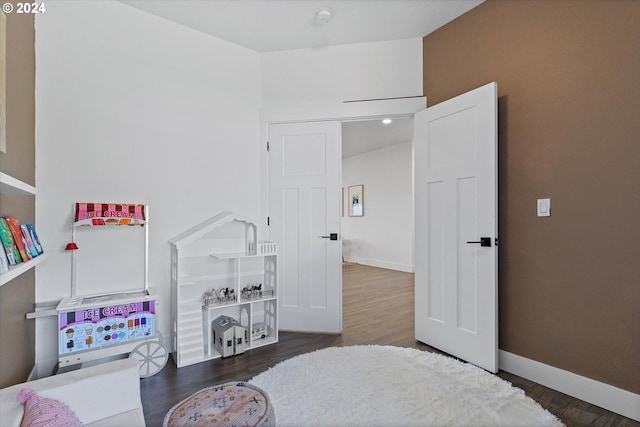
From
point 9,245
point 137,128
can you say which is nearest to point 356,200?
point 137,128

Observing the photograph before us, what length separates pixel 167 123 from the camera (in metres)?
2.72

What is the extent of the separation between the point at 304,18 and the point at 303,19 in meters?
0.02

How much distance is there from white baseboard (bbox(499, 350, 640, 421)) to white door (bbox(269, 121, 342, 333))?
146 centimetres

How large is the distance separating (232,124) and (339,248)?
1.57 meters

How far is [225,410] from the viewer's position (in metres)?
1.20

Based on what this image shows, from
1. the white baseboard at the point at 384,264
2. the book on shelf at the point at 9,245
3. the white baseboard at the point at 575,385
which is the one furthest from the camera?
the white baseboard at the point at 384,264

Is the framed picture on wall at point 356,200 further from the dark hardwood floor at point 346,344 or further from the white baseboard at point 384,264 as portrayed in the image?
the dark hardwood floor at point 346,344

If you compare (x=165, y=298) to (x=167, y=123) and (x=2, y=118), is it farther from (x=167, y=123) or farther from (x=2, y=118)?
(x=2, y=118)

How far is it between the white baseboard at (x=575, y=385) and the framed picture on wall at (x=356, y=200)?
5481 millimetres

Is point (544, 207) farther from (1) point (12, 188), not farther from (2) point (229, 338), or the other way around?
(1) point (12, 188)

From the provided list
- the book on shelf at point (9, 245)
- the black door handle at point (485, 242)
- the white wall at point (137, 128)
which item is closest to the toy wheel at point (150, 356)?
the white wall at point (137, 128)

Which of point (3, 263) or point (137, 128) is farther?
point (137, 128)

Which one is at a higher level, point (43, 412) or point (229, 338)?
point (43, 412)

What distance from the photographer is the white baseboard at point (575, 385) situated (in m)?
1.80
